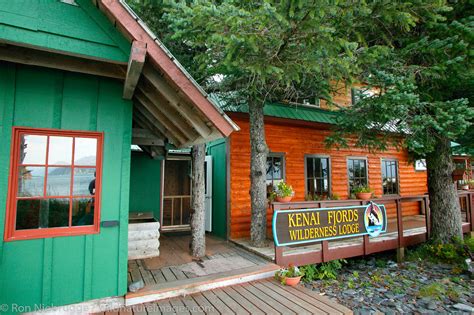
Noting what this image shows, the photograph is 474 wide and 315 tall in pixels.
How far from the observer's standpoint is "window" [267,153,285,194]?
21.6ft

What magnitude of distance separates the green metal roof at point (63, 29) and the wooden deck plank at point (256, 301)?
3.32 metres

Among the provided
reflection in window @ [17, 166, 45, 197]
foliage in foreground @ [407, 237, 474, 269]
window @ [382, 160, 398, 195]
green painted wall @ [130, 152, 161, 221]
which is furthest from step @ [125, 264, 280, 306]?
window @ [382, 160, 398, 195]

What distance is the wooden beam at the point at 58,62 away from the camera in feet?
7.95

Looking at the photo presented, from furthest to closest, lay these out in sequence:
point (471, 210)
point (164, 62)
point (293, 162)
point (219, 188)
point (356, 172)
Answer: point (356, 172) < point (471, 210) < point (293, 162) < point (219, 188) < point (164, 62)

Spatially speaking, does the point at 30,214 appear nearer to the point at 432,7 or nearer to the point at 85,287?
the point at 85,287

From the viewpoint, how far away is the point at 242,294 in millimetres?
3293

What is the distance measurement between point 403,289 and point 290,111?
192 inches

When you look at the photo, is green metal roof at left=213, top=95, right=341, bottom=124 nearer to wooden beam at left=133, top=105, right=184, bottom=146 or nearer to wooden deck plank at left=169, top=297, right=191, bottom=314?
wooden beam at left=133, top=105, right=184, bottom=146

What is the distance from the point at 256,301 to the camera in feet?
10.2

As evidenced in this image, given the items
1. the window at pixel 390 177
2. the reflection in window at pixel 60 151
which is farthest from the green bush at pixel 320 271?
the window at pixel 390 177

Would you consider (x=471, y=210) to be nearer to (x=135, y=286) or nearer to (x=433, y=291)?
(x=433, y=291)

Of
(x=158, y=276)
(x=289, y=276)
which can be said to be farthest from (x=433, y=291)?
(x=158, y=276)

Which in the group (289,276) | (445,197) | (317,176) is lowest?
(289,276)

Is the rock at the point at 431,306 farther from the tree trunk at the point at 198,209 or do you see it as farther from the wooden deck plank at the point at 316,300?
the tree trunk at the point at 198,209
